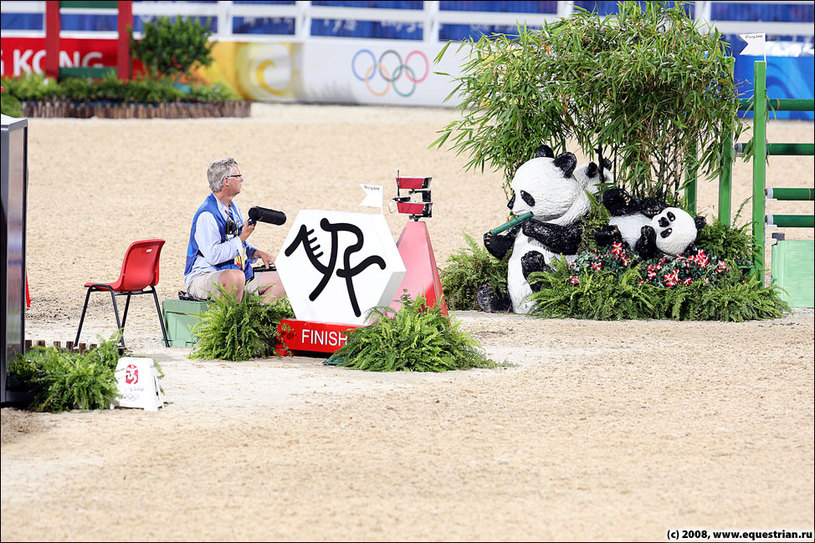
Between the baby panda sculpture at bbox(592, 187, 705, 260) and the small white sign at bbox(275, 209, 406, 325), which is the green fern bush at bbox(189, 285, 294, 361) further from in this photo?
the baby panda sculpture at bbox(592, 187, 705, 260)

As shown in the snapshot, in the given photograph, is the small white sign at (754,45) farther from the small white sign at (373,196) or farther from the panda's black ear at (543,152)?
the small white sign at (373,196)

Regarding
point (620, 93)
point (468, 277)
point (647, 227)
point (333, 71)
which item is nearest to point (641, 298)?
point (647, 227)

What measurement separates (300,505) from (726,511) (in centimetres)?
167

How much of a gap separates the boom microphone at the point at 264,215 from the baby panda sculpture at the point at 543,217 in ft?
6.80

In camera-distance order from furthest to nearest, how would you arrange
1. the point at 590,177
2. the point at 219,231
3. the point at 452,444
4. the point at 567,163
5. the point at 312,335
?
the point at 590,177 < the point at 567,163 < the point at 219,231 < the point at 312,335 < the point at 452,444

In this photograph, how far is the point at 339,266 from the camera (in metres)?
7.91

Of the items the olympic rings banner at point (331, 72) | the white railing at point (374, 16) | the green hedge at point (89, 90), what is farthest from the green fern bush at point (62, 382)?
the white railing at point (374, 16)

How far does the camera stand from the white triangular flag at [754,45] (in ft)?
33.5

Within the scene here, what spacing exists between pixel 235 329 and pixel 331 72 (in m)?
19.8

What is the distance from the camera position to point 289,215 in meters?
14.4

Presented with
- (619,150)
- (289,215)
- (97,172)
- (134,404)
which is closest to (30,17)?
(97,172)

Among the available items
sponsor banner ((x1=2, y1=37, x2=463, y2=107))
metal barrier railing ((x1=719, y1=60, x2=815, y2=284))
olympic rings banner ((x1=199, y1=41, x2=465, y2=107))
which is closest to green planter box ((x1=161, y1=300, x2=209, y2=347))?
metal barrier railing ((x1=719, y1=60, x2=815, y2=284))

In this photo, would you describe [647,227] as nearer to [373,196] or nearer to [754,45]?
[754,45]

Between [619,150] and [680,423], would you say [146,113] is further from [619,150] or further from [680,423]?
[680,423]
